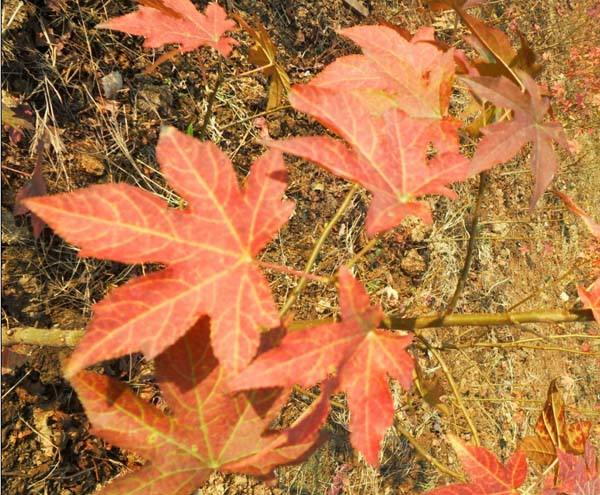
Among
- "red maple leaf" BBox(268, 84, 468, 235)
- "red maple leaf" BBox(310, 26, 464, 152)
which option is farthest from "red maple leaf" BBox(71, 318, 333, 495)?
"red maple leaf" BBox(310, 26, 464, 152)

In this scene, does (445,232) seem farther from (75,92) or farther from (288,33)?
(75,92)

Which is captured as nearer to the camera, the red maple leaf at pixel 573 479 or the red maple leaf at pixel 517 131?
the red maple leaf at pixel 517 131

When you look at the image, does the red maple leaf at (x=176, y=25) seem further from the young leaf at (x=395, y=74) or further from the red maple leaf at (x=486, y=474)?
the red maple leaf at (x=486, y=474)

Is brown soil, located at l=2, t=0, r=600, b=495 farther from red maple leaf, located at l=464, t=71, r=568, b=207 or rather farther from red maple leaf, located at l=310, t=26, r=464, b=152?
red maple leaf, located at l=310, t=26, r=464, b=152

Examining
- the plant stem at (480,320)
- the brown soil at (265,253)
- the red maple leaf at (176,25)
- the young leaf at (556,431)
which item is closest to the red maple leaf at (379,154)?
the plant stem at (480,320)

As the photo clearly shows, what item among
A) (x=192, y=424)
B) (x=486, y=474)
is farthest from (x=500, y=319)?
(x=192, y=424)

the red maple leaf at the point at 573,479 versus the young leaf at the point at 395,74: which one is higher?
the young leaf at the point at 395,74

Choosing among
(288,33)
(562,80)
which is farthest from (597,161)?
(288,33)
